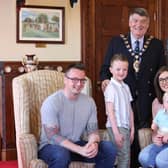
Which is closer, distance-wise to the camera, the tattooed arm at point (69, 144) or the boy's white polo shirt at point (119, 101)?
the tattooed arm at point (69, 144)

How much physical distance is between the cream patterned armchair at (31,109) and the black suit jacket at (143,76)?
1.20 ft

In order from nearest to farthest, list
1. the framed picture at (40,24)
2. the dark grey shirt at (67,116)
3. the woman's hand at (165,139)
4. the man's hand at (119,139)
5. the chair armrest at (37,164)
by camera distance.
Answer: the chair armrest at (37,164) < the dark grey shirt at (67,116) < the woman's hand at (165,139) < the man's hand at (119,139) < the framed picture at (40,24)

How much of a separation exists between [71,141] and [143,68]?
0.98m

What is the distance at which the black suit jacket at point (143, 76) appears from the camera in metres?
3.51

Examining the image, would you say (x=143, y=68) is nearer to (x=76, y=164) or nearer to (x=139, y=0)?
(x=76, y=164)

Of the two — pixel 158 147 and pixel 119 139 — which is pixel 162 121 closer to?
pixel 158 147

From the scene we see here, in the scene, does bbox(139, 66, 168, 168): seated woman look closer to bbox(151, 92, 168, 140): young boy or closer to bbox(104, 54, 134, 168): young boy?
bbox(151, 92, 168, 140): young boy

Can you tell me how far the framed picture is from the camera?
4891 mm

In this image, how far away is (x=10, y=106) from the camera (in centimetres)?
462

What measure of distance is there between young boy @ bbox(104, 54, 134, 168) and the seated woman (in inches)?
6.5

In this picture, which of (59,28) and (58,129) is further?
(59,28)

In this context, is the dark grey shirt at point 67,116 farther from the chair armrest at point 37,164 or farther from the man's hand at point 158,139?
the man's hand at point 158,139

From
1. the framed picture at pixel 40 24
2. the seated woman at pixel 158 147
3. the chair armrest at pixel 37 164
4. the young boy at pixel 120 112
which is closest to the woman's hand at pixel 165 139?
the seated woman at pixel 158 147

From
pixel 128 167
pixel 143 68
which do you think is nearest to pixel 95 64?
pixel 143 68
